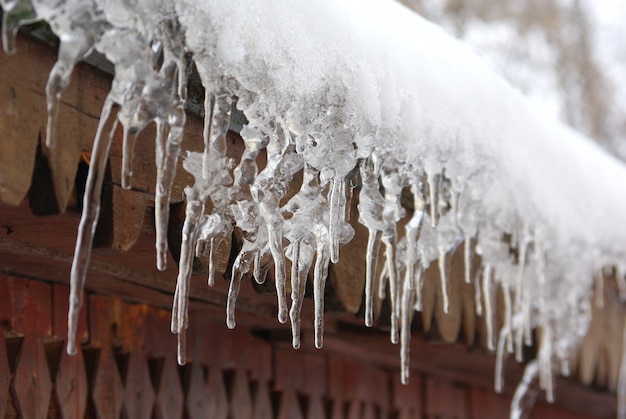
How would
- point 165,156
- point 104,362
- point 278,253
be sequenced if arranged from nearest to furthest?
point 165,156
point 278,253
point 104,362

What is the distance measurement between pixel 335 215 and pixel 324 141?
0.14 m

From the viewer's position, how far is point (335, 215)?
5.83ft

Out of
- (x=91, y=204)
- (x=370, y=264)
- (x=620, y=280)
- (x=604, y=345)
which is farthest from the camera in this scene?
(x=604, y=345)

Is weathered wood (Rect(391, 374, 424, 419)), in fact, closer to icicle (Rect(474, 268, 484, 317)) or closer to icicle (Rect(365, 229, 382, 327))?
icicle (Rect(474, 268, 484, 317))

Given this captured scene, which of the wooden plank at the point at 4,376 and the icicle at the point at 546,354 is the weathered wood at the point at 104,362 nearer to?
the wooden plank at the point at 4,376

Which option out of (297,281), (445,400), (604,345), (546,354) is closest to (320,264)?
(297,281)

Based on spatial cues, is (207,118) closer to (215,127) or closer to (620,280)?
(215,127)

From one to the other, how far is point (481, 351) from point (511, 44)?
8864 mm

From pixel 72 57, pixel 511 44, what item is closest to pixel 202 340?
pixel 72 57

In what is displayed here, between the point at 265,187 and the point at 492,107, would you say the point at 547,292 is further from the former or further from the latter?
the point at 265,187


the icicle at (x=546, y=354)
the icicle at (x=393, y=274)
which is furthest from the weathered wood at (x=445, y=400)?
the icicle at (x=393, y=274)

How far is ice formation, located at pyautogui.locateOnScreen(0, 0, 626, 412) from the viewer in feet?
4.49

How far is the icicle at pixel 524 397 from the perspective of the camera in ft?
12.8

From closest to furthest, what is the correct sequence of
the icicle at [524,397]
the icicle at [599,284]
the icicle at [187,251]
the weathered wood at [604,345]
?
the icicle at [187,251] < the icicle at [599,284] < the weathered wood at [604,345] < the icicle at [524,397]
